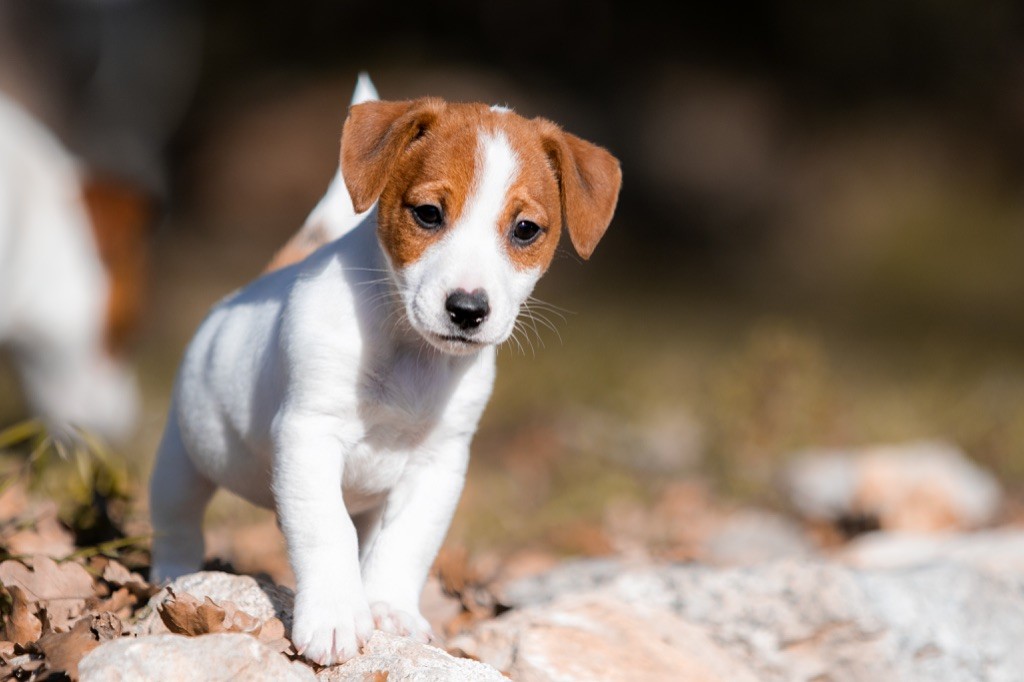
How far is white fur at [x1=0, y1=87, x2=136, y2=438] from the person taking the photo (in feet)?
23.1

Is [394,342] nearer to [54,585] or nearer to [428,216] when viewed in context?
[428,216]

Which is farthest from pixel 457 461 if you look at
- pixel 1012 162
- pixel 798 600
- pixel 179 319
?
pixel 1012 162

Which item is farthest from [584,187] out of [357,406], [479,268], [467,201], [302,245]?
[302,245]

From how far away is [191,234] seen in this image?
14062 millimetres

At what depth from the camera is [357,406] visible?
3.31 meters

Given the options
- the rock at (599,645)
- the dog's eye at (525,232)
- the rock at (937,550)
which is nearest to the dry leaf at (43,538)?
the rock at (599,645)

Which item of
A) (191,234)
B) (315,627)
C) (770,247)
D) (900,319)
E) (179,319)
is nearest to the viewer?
(315,627)

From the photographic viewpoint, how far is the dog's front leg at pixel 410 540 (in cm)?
318

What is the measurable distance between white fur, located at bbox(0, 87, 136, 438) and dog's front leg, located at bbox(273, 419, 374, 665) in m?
4.16

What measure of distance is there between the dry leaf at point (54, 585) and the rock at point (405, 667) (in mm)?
708

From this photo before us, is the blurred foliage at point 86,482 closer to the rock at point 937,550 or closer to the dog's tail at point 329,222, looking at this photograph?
the dog's tail at point 329,222

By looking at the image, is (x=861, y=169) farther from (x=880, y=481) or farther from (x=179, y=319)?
(x=880, y=481)

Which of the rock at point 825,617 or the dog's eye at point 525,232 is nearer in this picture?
the dog's eye at point 525,232

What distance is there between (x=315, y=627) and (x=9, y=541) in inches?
46.6
